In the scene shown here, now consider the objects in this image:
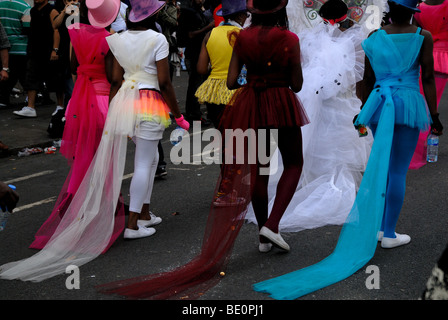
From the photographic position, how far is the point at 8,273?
14.1 ft

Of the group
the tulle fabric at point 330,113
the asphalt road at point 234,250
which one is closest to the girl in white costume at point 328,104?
the tulle fabric at point 330,113

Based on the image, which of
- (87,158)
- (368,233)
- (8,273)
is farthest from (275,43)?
(8,273)

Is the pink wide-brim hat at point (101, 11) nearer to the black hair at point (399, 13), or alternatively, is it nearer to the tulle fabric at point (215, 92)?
the tulle fabric at point (215, 92)

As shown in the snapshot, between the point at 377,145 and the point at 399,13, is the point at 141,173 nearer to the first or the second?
the point at 377,145

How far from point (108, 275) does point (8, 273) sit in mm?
734

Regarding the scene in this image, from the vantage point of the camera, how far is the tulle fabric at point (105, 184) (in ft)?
15.4

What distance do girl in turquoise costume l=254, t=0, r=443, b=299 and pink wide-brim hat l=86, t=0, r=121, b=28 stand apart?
219 centimetres

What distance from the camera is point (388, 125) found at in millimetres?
4484

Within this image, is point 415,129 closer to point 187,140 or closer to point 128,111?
point 128,111

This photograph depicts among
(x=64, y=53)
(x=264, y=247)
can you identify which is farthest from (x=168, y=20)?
(x=264, y=247)

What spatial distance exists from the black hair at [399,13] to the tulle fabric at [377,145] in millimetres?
136

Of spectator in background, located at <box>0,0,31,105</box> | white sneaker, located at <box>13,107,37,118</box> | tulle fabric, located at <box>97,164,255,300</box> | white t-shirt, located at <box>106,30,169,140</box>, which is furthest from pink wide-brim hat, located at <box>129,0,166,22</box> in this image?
white sneaker, located at <box>13,107,37,118</box>

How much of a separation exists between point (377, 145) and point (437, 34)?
3.35 metres
